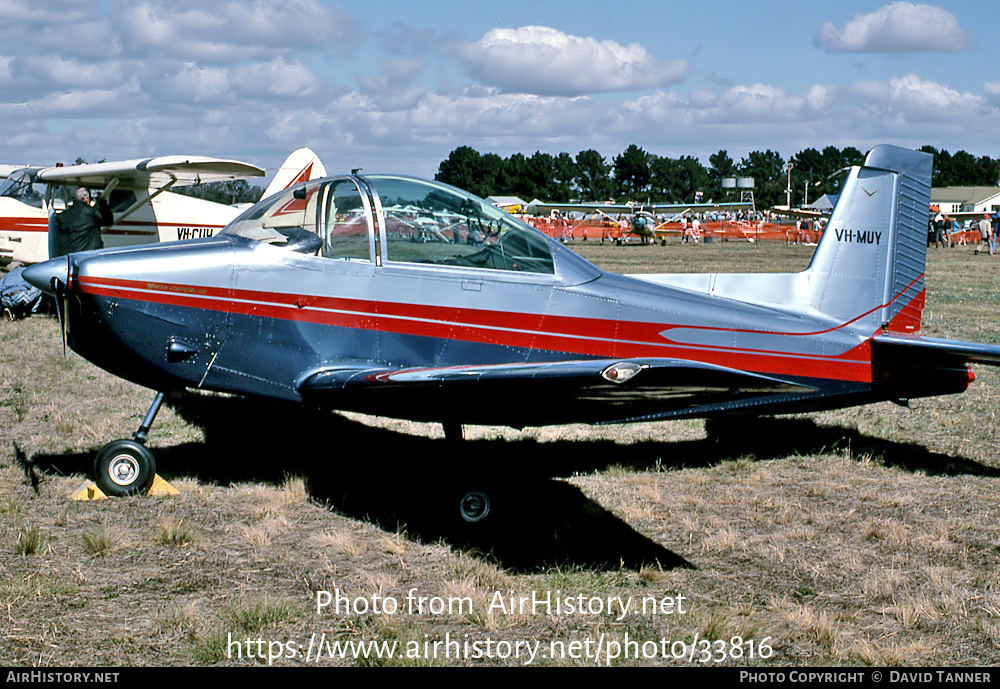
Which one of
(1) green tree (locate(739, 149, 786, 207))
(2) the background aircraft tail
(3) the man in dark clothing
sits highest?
(1) green tree (locate(739, 149, 786, 207))

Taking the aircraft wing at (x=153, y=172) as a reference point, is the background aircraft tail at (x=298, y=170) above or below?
above

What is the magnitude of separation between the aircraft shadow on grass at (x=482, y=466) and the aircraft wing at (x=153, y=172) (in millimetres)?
6787

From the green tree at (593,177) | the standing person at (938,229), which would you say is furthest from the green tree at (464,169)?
the standing person at (938,229)

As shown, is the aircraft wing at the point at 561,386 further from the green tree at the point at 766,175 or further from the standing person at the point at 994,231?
the green tree at the point at 766,175

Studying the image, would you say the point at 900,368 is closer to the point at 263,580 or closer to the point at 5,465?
the point at 263,580

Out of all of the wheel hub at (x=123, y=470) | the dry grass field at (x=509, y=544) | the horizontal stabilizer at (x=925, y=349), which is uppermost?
the horizontal stabilizer at (x=925, y=349)

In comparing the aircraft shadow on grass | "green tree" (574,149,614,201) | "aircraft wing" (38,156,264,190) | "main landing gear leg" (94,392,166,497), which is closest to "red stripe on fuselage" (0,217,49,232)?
"aircraft wing" (38,156,264,190)

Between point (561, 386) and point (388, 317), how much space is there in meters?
A: 1.52

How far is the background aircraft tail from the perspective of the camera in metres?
18.4

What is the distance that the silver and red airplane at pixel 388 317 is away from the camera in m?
4.82

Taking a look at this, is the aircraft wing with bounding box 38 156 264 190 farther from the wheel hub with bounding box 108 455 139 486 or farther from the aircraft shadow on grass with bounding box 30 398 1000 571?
the wheel hub with bounding box 108 455 139 486

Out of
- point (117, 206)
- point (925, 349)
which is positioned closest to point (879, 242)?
point (925, 349)

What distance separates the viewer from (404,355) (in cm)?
506

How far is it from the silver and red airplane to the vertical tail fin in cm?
49
